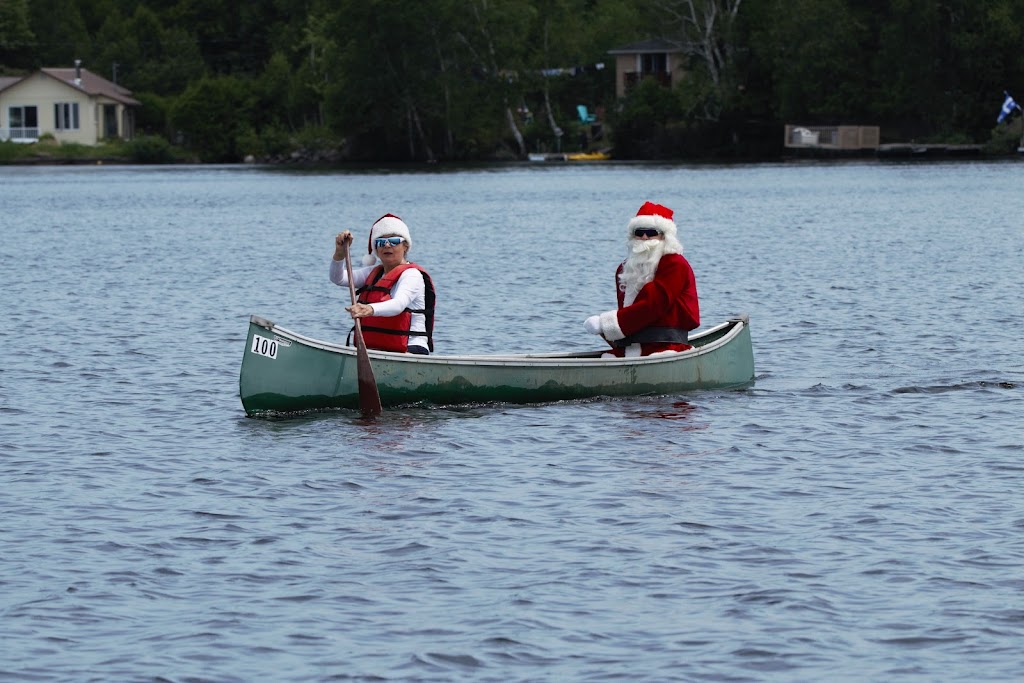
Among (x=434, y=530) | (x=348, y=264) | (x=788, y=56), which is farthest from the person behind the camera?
(x=788, y=56)

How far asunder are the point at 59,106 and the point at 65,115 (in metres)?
0.71

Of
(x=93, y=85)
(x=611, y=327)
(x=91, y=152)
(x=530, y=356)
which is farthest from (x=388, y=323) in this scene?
(x=93, y=85)

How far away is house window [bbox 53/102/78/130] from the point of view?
11219 centimetres

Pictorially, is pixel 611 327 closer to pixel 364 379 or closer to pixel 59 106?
pixel 364 379

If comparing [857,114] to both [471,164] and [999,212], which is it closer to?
[471,164]

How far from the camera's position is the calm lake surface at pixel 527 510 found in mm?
8562

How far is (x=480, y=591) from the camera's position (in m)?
9.50

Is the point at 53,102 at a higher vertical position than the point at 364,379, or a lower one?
higher

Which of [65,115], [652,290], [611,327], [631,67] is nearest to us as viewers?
[652,290]

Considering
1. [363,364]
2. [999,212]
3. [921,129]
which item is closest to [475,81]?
[921,129]

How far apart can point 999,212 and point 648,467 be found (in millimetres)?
37464

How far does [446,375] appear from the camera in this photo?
14906mm

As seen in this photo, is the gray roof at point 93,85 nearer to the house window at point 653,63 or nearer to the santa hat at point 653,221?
the house window at point 653,63

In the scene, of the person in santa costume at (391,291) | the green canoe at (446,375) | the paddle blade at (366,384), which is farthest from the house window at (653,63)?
the paddle blade at (366,384)
